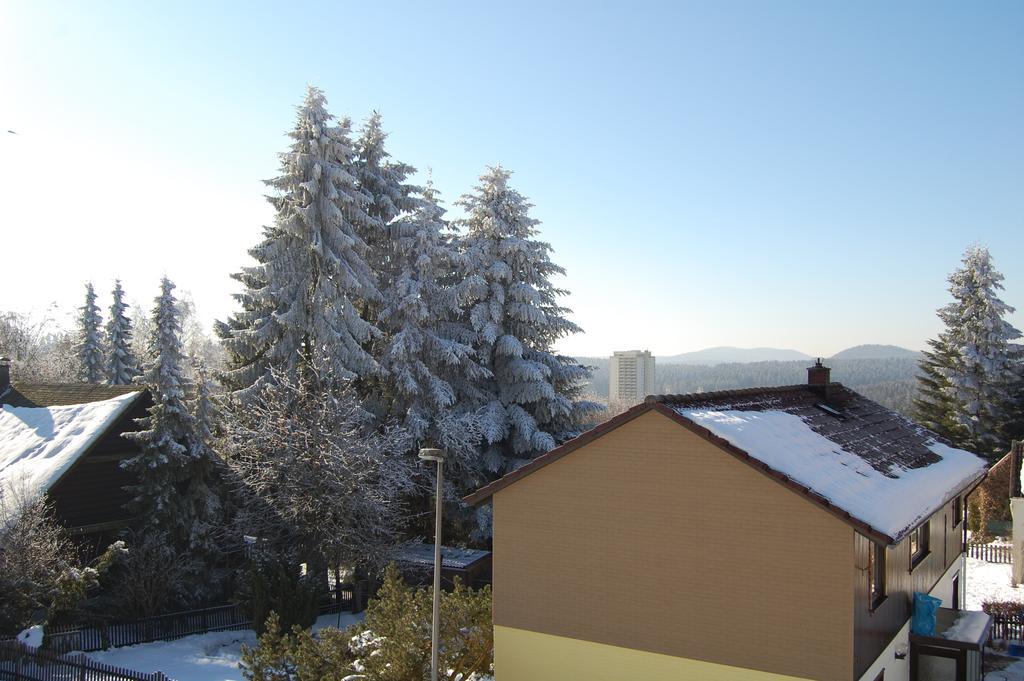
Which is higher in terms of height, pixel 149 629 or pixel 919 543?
pixel 919 543

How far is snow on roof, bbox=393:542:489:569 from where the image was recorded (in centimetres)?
2338

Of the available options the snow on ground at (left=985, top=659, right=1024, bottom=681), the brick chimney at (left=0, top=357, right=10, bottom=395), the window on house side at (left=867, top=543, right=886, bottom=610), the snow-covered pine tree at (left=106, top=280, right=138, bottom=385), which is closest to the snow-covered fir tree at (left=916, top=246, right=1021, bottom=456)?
the snow on ground at (left=985, top=659, right=1024, bottom=681)

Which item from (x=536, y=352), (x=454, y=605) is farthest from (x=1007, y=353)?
(x=454, y=605)

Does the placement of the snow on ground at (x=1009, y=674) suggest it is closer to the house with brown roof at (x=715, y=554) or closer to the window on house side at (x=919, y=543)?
the house with brown roof at (x=715, y=554)

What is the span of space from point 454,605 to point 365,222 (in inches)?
672

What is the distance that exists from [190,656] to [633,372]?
442ft

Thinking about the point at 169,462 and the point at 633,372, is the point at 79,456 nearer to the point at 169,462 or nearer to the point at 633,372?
the point at 169,462

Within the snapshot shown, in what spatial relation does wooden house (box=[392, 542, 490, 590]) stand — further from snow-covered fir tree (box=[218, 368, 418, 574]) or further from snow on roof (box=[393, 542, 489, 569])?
snow-covered fir tree (box=[218, 368, 418, 574])

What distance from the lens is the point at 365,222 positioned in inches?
1101

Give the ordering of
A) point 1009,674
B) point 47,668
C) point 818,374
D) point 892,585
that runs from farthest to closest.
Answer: point 818,374 → point 1009,674 → point 47,668 → point 892,585

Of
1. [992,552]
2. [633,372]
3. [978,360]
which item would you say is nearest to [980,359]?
[978,360]

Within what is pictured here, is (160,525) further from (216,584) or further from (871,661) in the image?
(871,661)

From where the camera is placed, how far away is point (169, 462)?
75.6 ft

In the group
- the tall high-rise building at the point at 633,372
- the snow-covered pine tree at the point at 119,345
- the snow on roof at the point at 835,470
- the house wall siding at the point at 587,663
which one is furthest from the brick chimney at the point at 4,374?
the tall high-rise building at the point at 633,372
